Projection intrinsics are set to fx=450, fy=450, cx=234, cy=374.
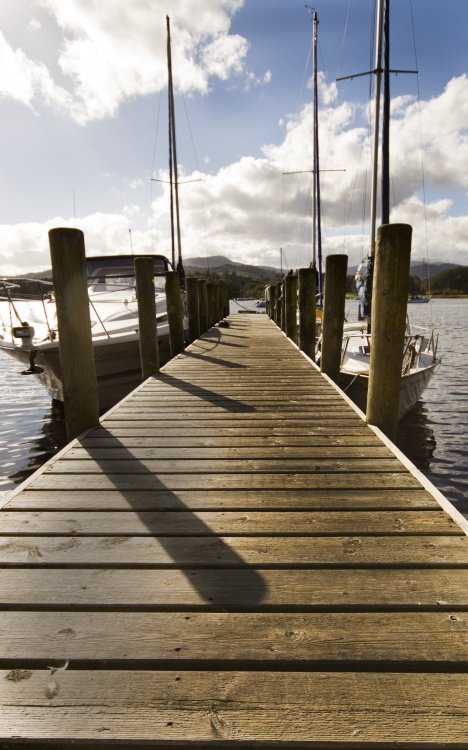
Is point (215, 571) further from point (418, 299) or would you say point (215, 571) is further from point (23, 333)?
point (418, 299)

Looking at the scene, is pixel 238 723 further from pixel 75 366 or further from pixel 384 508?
pixel 75 366

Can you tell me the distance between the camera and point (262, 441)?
333cm

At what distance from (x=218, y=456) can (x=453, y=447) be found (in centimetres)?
733

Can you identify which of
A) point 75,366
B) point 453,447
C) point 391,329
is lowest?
point 453,447

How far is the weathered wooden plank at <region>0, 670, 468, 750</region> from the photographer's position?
1.14 meters

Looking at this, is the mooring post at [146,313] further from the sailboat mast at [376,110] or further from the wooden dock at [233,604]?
the sailboat mast at [376,110]

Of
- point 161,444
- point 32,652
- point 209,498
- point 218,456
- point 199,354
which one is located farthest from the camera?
point 199,354

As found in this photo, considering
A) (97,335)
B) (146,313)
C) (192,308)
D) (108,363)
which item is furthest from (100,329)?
(192,308)

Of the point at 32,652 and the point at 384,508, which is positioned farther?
the point at 384,508

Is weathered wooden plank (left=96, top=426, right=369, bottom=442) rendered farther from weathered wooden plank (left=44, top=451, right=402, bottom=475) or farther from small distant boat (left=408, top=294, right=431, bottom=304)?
small distant boat (left=408, top=294, right=431, bottom=304)

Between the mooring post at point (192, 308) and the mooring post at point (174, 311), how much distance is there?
2088 mm

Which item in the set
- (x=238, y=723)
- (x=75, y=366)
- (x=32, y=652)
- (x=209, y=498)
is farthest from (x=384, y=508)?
(x=75, y=366)

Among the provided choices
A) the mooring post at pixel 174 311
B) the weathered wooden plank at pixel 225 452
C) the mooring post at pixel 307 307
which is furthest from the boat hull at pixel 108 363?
the weathered wooden plank at pixel 225 452

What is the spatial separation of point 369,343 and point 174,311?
3636mm
